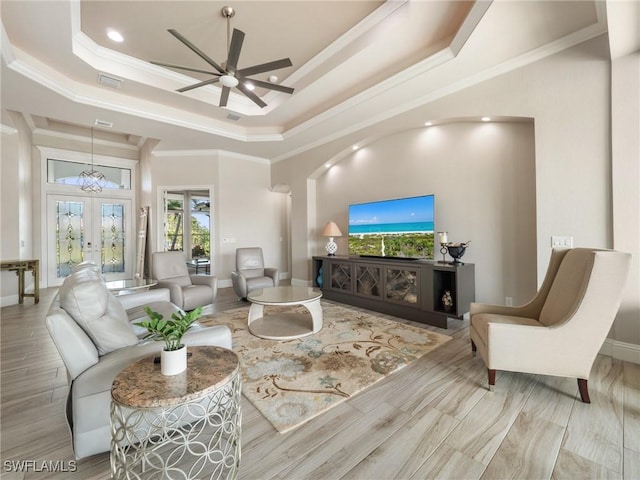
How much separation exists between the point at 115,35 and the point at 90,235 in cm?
531

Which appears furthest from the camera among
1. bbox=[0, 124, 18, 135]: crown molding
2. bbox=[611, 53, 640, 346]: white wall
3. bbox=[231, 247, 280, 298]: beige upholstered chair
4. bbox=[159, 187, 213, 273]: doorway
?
bbox=[159, 187, 213, 273]: doorway

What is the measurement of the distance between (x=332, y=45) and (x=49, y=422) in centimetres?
431

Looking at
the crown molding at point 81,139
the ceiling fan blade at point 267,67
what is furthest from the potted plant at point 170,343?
the crown molding at point 81,139

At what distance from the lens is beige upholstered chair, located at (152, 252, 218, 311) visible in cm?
366

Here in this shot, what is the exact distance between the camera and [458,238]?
12.7ft

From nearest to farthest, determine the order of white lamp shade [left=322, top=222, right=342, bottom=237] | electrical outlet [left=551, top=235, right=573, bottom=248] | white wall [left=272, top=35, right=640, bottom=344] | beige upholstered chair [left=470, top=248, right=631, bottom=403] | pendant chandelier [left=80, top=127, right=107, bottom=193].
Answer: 1. beige upholstered chair [left=470, top=248, right=631, bottom=403]
2. white wall [left=272, top=35, right=640, bottom=344]
3. electrical outlet [left=551, top=235, right=573, bottom=248]
4. white lamp shade [left=322, top=222, right=342, bottom=237]
5. pendant chandelier [left=80, top=127, right=107, bottom=193]

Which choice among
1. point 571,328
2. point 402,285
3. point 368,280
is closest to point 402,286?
point 402,285

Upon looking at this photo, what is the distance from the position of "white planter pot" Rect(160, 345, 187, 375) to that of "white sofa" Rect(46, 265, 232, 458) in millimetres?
365

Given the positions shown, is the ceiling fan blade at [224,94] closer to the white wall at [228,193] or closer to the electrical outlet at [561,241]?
the white wall at [228,193]

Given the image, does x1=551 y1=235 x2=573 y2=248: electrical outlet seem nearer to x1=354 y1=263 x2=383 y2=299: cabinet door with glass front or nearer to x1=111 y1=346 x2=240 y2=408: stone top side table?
x1=354 y1=263 x2=383 y2=299: cabinet door with glass front

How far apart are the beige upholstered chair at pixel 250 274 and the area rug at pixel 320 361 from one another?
0.86 m

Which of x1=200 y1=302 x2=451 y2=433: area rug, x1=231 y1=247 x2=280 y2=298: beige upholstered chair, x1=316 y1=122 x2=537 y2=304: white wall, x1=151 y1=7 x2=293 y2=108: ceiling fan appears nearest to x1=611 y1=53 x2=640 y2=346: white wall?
x1=316 y1=122 x2=537 y2=304: white wall

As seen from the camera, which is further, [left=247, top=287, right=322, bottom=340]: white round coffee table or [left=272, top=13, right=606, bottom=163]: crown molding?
[left=247, top=287, right=322, bottom=340]: white round coffee table

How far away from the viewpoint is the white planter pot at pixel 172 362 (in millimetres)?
1240
